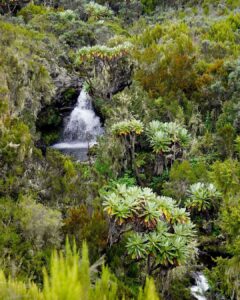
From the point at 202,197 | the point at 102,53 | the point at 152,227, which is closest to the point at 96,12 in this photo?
the point at 102,53

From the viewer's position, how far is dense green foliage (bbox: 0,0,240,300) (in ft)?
32.5

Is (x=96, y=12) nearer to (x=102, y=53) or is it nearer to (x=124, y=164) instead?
(x=102, y=53)

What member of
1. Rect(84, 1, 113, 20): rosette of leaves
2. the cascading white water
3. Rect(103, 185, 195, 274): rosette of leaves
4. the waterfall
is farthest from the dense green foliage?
Rect(84, 1, 113, 20): rosette of leaves

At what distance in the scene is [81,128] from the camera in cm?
2169

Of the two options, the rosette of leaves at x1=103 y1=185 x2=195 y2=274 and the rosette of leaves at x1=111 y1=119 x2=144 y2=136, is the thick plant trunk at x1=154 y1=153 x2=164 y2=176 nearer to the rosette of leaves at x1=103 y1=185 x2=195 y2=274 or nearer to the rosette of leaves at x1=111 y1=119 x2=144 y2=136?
the rosette of leaves at x1=111 y1=119 x2=144 y2=136

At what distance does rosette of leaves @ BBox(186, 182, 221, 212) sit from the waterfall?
2411 mm

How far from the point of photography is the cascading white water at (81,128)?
837 inches

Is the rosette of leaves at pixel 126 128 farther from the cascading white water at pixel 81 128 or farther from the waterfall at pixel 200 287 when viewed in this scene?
the waterfall at pixel 200 287

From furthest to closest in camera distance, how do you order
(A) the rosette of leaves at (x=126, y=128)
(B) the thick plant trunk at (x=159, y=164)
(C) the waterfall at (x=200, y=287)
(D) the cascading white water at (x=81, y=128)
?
(D) the cascading white water at (x=81, y=128)
(B) the thick plant trunk at (x=159, y=164)
(A) the rosette of leaves at (x=126, y=128)
(C) the waterfall at (x=200, y=287)

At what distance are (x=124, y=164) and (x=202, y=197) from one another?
429cm

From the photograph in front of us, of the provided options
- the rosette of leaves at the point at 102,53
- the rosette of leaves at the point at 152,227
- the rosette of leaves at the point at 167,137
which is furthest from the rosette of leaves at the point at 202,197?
the rosette of leaves at the point at 102,53

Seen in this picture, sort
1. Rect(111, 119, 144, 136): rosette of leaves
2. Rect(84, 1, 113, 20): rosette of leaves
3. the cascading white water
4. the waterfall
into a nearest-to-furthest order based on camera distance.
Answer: the waterfall
Rect(111, 119, 144, 136): rosette of leaves
the cascading white water
Rect(84, 1, 113, 20): rosette of leaves

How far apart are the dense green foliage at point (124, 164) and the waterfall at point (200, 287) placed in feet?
0.82

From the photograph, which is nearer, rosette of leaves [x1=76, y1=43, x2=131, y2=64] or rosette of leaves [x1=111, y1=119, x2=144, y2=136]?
rosette of leaves [x1=111, y1=119, x2=144, y2=136]
